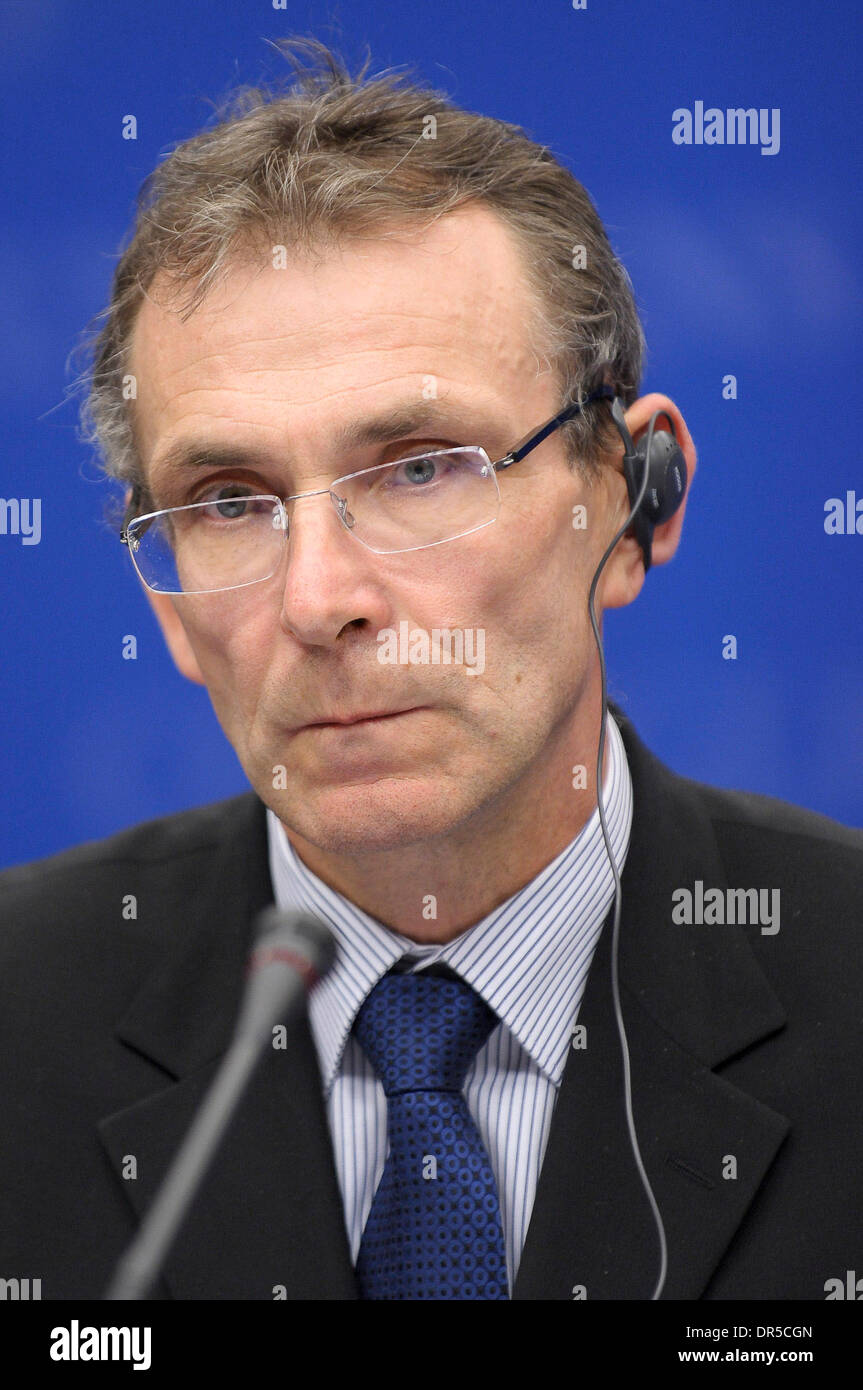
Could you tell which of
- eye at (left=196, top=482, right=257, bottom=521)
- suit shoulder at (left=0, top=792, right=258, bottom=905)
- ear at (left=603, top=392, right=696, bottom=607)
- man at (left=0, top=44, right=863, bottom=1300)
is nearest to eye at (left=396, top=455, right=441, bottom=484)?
man at (left=0, top=44, right=863, bottom=1300)

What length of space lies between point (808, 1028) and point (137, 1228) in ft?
2.56

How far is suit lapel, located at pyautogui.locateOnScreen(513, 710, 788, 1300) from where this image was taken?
4.52 feet

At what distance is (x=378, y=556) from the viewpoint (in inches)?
56.1

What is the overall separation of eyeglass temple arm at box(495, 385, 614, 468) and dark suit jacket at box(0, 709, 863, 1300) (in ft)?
1.45

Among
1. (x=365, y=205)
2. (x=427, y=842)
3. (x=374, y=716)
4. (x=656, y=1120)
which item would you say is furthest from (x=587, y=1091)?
(x=365, y=205)

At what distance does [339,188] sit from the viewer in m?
1.50

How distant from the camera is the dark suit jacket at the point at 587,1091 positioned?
1.40m

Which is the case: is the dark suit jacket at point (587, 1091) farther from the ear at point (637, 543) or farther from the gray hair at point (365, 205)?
the gray hair at point (365, 205)

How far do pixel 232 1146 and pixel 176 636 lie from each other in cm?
62

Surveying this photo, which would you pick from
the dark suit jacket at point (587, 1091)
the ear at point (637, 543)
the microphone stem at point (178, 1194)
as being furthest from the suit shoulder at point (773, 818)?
the microphone stem at point (178, 1194)

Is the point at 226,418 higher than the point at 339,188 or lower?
lower

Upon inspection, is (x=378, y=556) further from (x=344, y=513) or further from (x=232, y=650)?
(x=232, y=650)
